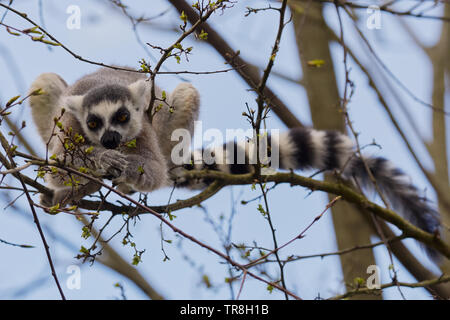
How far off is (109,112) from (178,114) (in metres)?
1.08

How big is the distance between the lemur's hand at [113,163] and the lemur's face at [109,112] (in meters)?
0.30

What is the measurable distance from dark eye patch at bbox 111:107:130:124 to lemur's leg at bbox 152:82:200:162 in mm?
739

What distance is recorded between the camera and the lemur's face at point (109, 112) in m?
5.15

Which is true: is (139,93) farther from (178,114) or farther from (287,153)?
(287,153)

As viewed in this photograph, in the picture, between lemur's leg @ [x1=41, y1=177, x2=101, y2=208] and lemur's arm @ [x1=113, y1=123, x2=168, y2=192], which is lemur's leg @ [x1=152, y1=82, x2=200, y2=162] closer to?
lemur's arm @ [x1=113, y1=123, x2=168, y2=192]

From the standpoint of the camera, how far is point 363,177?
5.77 metres

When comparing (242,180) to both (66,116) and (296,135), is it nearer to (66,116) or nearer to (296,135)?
(296,135)

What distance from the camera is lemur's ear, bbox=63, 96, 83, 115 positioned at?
5367 millimetres

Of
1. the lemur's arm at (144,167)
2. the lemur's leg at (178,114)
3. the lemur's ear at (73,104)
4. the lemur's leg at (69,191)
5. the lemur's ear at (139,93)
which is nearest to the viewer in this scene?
the lemur's leg at (69,191)

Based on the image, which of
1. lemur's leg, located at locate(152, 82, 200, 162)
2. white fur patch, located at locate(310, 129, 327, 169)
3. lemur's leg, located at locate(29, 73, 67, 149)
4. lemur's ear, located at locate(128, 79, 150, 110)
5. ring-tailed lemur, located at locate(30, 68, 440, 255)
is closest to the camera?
ring-tailed lemur, located at locate(30, 68, 440, 255)

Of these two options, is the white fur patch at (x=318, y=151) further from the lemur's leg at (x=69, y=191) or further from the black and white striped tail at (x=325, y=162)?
the lemur's leg at (x=69, y=191)

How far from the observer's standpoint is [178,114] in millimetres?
6074

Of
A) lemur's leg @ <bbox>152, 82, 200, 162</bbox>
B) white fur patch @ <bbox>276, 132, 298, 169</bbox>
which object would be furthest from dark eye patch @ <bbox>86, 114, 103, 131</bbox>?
white fur patch @ <bbox>276, 132, 298, 169</bbox>

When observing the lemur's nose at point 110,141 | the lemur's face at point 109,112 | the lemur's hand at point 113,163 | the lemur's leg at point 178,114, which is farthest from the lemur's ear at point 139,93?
the lemur's hand at point 113,163
